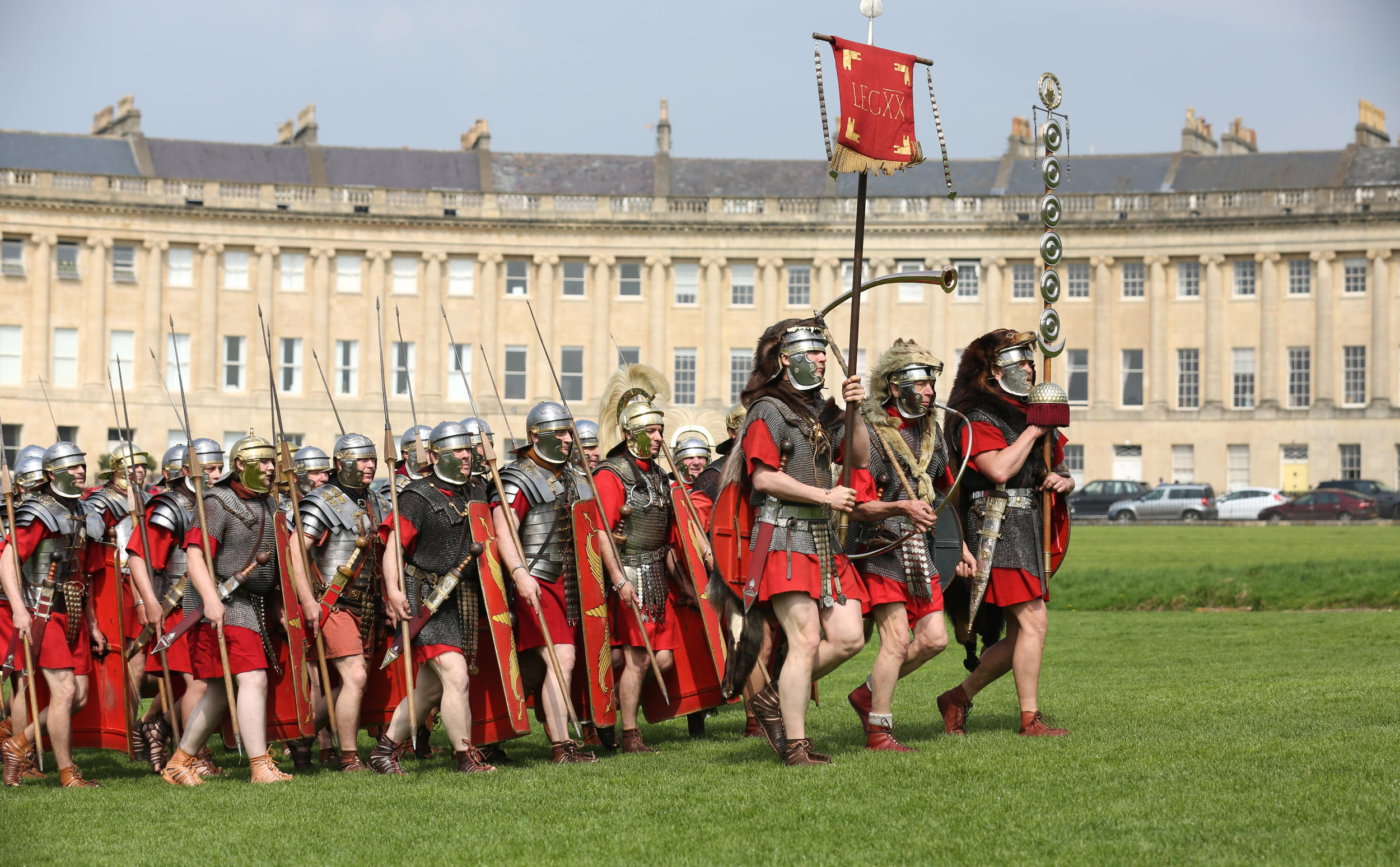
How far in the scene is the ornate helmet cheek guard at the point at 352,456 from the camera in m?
10.8

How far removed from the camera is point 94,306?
198 feet

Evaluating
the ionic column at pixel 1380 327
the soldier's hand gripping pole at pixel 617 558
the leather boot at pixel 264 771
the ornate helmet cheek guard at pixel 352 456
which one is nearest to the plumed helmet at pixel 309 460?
the ornate helmet cheek guard at pixel 352 456

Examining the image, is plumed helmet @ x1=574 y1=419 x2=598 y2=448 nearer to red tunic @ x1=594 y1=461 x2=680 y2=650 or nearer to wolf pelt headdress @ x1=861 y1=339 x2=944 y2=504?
red tunic @ x1=594 y1=461 x2=680 y2=650

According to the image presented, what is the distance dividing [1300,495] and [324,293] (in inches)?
1407

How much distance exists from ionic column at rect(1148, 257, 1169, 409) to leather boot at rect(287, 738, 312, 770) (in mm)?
56313

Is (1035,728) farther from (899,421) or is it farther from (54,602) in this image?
(54,602)

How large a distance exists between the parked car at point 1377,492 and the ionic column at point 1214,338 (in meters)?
8.35

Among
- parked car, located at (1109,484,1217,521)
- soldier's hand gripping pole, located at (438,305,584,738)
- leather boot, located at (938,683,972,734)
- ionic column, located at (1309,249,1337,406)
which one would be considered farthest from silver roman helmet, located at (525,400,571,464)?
ionic column, located at (1309,249,1337,406)

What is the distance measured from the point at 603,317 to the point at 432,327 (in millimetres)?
6596

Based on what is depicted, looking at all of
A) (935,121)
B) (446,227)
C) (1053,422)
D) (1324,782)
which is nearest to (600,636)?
(1053,422)

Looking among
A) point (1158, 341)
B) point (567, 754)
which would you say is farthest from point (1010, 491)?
point (1158, 341)

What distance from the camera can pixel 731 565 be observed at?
9102 millimetres

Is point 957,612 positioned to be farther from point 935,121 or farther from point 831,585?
point 935,121

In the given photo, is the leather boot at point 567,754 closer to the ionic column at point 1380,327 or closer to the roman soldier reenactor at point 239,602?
the roman soldier reenactor at point 239,602
